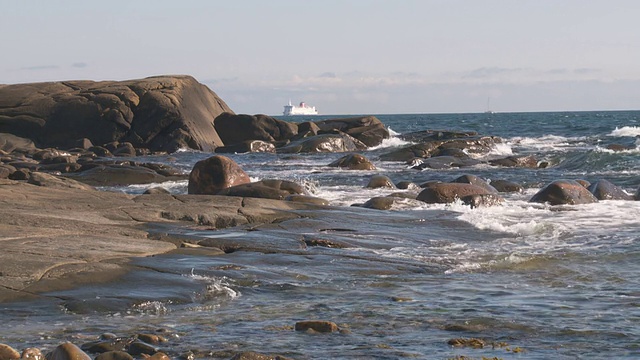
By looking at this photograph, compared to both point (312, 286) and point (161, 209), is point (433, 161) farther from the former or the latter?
point (312, 286)

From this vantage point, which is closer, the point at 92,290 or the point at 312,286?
the point at 92,290

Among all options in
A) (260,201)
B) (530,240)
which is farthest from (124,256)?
(530,240)

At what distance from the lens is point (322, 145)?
130ft

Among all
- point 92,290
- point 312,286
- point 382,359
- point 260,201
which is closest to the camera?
point 382,359

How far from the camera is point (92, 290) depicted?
8695mm

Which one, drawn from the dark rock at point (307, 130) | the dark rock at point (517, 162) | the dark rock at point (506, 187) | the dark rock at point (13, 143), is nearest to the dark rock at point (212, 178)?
the dark rock at point (506, 187)

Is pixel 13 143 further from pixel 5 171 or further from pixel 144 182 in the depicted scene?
pixel 5 171

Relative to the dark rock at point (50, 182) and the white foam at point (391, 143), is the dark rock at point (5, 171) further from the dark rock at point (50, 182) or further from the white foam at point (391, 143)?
the white foam at point (391, 143)

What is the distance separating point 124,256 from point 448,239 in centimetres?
548

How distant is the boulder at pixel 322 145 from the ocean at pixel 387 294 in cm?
2292

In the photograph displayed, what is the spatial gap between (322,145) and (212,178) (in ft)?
67.2

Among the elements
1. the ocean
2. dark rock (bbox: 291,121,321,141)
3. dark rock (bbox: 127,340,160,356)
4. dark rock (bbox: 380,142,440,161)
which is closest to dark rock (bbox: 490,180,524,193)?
the ocean

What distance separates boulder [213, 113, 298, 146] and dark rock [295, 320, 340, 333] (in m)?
34.2

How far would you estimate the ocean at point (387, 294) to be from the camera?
7.34m
